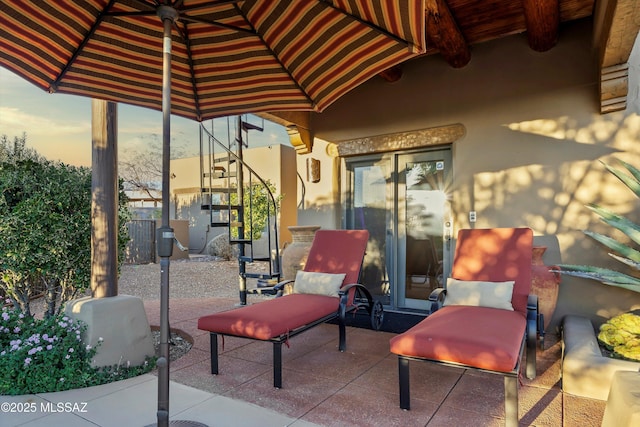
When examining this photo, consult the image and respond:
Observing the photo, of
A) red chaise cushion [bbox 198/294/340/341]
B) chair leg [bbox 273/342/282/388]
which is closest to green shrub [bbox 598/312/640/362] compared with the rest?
red chaise cushion [bbox 198/294/340/341]

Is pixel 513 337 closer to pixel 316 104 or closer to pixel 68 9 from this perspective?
pixel 316 104

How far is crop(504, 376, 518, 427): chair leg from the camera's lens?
6.82 ft

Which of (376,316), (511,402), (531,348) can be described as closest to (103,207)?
(376,316)

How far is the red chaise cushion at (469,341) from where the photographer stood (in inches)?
84.9

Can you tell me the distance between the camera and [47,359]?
107 inches

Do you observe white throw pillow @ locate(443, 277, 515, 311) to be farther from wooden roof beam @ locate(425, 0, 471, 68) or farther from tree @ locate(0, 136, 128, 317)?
tree @ locate(0, 136, 128, 317)

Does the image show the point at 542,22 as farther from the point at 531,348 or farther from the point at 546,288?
the point at 531,348

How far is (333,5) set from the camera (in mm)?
2033

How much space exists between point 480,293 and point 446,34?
2.65 m

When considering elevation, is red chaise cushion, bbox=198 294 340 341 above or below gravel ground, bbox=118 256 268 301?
above

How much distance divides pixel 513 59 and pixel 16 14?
4551 millimetres

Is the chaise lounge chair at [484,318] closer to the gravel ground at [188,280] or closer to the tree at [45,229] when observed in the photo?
the tree at [45,229]

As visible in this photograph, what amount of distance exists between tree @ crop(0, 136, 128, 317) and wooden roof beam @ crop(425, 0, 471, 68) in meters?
3.42

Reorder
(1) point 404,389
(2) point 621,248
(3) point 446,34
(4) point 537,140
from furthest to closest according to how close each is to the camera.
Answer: (4) point 537,140 < (3) point 446,34 < (2) point 621,248 < (1) point 404,389
